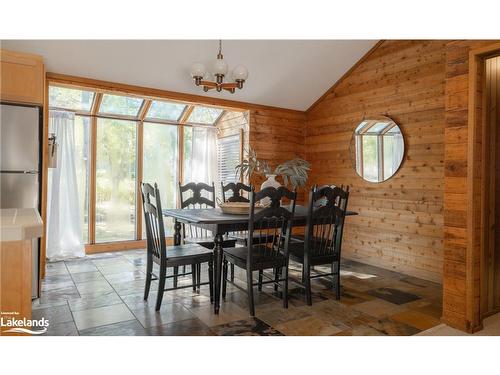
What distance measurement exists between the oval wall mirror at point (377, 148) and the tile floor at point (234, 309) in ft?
4.40

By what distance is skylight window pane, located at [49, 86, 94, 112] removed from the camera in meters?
4.73

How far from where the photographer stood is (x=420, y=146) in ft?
13.1

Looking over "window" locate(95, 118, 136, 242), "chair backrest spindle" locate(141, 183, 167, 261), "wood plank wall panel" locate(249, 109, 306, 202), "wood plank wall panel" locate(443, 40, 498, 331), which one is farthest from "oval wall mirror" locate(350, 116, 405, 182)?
"window" locate(95, 118, 136, 242)

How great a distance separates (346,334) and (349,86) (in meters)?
3.59

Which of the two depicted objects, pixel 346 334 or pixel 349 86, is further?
pixel 349 86

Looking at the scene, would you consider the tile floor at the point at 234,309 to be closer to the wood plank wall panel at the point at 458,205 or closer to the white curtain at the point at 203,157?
the wood plank wall panel at the point at 458,205

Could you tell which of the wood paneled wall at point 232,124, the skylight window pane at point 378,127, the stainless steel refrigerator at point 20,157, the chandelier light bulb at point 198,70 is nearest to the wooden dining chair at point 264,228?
the chandelier light bulb at point 198,70

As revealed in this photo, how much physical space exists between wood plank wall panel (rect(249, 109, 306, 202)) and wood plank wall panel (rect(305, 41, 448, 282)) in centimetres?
55

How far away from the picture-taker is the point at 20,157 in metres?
3.09
